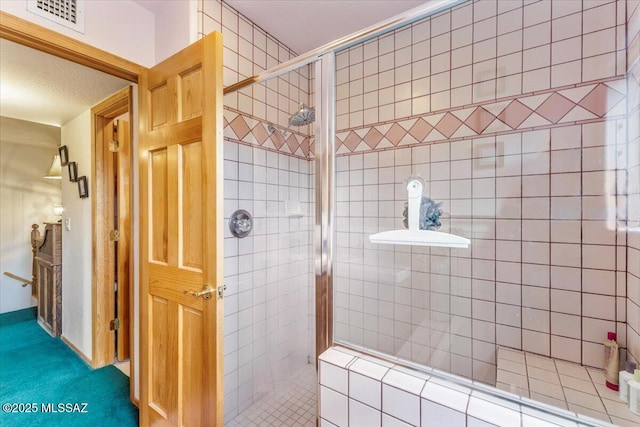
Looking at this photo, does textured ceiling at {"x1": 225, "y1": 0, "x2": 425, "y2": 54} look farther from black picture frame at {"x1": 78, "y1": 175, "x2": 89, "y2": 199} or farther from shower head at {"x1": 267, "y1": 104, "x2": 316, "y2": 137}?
black picture frame at {"x1": 78, "y1": 175, "x2": 89, "y2": 199}

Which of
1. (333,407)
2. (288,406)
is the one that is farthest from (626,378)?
(288,406)

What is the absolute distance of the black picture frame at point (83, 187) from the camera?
7.27ft

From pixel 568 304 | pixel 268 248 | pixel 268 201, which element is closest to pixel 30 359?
pixel 268 248

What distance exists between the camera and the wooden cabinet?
8.57 ft

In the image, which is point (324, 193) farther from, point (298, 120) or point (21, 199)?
point (21, 199)

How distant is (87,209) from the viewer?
7.30ft

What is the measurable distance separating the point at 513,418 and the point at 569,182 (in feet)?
3.61

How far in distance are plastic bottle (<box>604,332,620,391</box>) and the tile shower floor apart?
126cm

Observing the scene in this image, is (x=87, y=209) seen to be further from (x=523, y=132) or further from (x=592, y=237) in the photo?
(x=592, y=237)

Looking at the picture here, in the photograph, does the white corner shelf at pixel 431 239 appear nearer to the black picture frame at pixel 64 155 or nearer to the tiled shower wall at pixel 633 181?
the tiled shower wall at pixel 633 181

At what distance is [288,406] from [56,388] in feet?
5.20

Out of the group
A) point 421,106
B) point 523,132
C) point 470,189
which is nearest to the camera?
point 523,132

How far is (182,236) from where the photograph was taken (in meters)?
1.28

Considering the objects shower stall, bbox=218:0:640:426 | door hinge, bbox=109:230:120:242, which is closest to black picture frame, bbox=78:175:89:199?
door hinge, bbox=109:230:120:242
